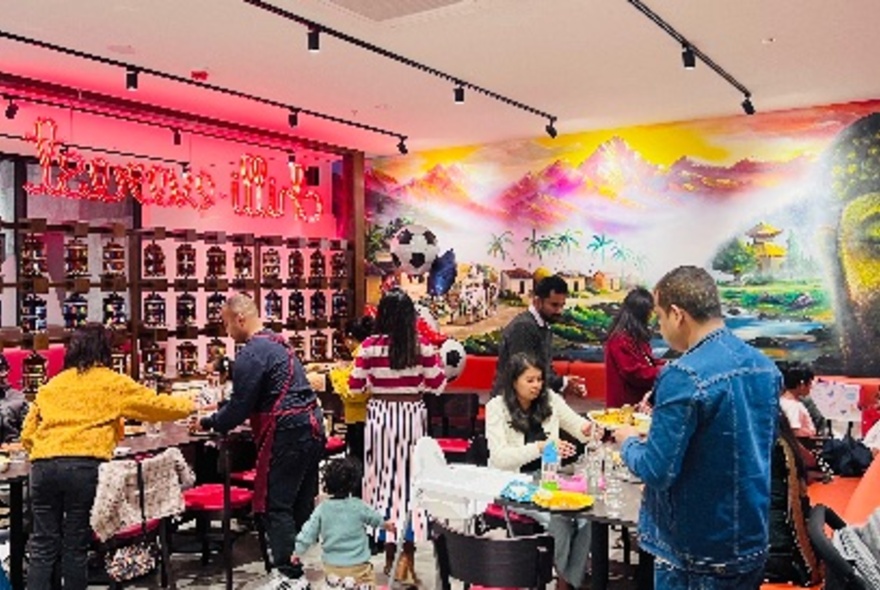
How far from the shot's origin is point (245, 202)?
9.02 m

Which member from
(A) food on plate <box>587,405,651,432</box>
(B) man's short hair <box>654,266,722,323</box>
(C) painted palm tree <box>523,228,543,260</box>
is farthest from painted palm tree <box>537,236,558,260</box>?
(B) man's short hair <box>654,266,722,323</box>

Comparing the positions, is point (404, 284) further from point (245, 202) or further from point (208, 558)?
point (208, 558)

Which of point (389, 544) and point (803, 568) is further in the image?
point (389, 544)

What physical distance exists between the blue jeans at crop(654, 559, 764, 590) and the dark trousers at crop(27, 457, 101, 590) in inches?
116

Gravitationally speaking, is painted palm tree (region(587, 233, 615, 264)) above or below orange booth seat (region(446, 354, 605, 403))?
above

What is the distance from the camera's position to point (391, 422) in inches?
→ 220

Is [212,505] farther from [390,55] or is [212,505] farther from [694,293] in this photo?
[694,293]

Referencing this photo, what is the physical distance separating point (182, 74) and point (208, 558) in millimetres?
3781

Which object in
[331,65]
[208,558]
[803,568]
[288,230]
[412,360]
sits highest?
[331,65]

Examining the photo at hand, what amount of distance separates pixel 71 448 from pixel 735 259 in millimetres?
6843

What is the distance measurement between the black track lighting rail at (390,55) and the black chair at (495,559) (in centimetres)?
346

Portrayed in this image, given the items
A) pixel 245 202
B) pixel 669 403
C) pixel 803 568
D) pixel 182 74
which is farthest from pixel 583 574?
pixel 245 202

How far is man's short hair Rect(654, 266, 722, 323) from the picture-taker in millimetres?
2793

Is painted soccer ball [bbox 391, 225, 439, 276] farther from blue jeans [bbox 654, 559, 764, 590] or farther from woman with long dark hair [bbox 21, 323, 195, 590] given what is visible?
blue jeans [bbox 654, 559, 764, 590]
